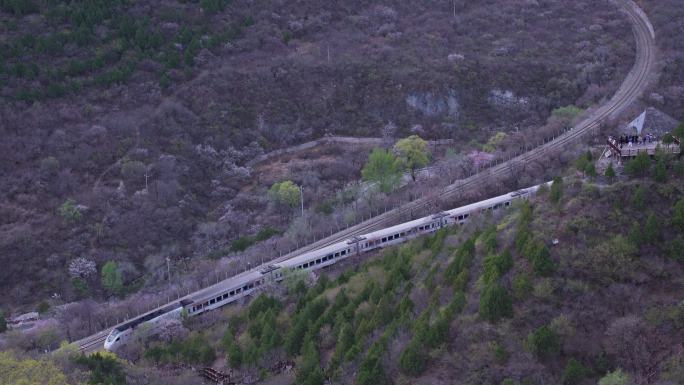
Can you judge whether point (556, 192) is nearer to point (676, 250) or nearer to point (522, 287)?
point (676, 250)

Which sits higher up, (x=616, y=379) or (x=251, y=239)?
(x=616, y=379)

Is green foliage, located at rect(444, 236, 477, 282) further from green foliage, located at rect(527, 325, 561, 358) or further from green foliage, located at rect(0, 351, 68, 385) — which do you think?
green foliage, located at rect(0, 351, 68, 385)

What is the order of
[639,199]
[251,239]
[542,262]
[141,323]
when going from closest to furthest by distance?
[542,262] < [639,199] < [141,323] < [251,239]

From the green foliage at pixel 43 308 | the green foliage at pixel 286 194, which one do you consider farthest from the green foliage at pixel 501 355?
the green foliage at pixel 286 194

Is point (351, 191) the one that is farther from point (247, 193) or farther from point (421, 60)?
point (421, 60)

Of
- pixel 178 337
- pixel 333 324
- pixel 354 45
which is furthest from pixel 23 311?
pixel 354 45

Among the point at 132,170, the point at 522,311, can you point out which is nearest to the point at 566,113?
the point at 132,170

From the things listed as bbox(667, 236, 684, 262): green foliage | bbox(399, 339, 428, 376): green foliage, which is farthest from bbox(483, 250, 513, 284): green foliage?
bbox(667, 236, 684, 262): green foliage
